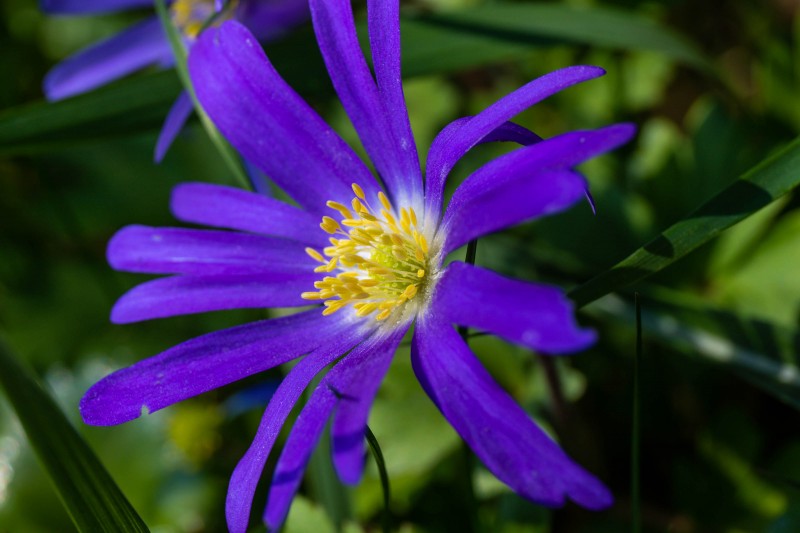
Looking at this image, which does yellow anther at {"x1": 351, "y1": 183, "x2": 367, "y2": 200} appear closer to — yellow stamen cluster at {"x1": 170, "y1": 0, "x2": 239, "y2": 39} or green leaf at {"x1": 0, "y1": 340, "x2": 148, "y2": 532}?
green leaf at {"x1": 0, "y1": 340, "x2": 148, "y2": 532}

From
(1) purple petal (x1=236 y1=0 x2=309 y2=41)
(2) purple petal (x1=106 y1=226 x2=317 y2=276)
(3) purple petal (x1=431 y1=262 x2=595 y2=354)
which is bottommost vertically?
(3) purple petal (x1=431 y1=262 x2=595 y2=354)

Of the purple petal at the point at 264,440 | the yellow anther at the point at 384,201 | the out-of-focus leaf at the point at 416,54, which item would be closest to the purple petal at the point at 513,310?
the purple petal at the point at 264,440

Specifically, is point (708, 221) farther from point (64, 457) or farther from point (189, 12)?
point (189, 12)

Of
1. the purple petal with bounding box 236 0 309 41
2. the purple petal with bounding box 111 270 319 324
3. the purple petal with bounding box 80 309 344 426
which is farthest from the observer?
the purple petal with bounding box 236 0 309 41

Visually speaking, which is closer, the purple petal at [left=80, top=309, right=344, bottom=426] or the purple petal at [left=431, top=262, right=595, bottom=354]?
the purple petal at [left=431, top=262, right=595, bottom=354]

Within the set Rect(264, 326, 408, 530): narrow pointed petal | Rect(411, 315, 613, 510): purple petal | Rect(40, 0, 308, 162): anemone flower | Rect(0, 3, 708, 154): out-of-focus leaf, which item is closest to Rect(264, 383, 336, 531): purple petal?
Rect(264, 326, 408, 530): narrow pointed petal

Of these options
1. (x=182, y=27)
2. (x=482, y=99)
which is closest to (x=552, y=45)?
(x=482, y=99)

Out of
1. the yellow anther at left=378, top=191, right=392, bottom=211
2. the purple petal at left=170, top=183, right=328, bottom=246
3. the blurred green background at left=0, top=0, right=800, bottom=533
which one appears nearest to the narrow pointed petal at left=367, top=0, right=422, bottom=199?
the yellow anther at left=378, top=191, right=392, bottom=211

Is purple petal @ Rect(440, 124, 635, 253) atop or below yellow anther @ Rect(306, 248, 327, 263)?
atop

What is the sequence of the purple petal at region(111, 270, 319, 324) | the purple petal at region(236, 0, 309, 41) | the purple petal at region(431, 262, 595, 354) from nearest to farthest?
1. the purple petal at region(431, 262, 595, 354)
2. the purple petal at region(111, 270, 319, 324)
3. the purple petal at region(236, 0, 309, 41)
